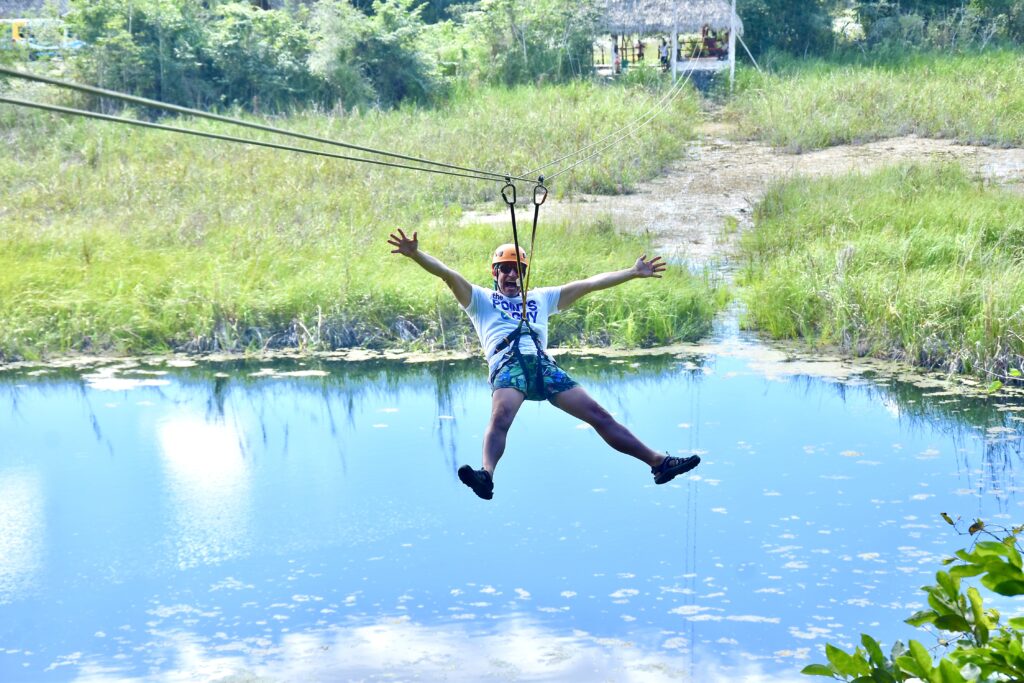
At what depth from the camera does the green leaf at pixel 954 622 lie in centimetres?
211

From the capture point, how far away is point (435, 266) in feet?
19.8

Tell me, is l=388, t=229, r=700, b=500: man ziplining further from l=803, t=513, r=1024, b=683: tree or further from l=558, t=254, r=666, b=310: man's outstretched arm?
l=803, t=513, r=1024, b=683: tree

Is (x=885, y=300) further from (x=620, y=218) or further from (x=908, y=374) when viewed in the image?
(x=620, y=218)

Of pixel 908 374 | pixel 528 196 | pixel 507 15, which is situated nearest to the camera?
pixel 908 374

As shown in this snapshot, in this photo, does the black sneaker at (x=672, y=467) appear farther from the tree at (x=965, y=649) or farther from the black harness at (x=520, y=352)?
the tree at (x=965, y=649)

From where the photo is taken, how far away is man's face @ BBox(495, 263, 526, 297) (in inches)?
247

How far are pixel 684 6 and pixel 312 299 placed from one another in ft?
45.2

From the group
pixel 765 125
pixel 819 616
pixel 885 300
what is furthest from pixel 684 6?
pixel 819 616

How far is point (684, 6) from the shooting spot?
24.2 meters

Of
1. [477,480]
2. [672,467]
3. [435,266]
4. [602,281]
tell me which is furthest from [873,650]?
[602,281]

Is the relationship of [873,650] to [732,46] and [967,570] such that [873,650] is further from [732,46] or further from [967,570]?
[732,46]

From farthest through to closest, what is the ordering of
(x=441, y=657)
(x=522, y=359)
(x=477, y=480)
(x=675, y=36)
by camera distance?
(x=675, y=36) → (x=441, y=657) → (x=522, y=359) → (x=477, y=480)

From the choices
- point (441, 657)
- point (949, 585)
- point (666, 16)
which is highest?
point (666, 16)

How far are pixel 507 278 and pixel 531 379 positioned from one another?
592 millimetres
